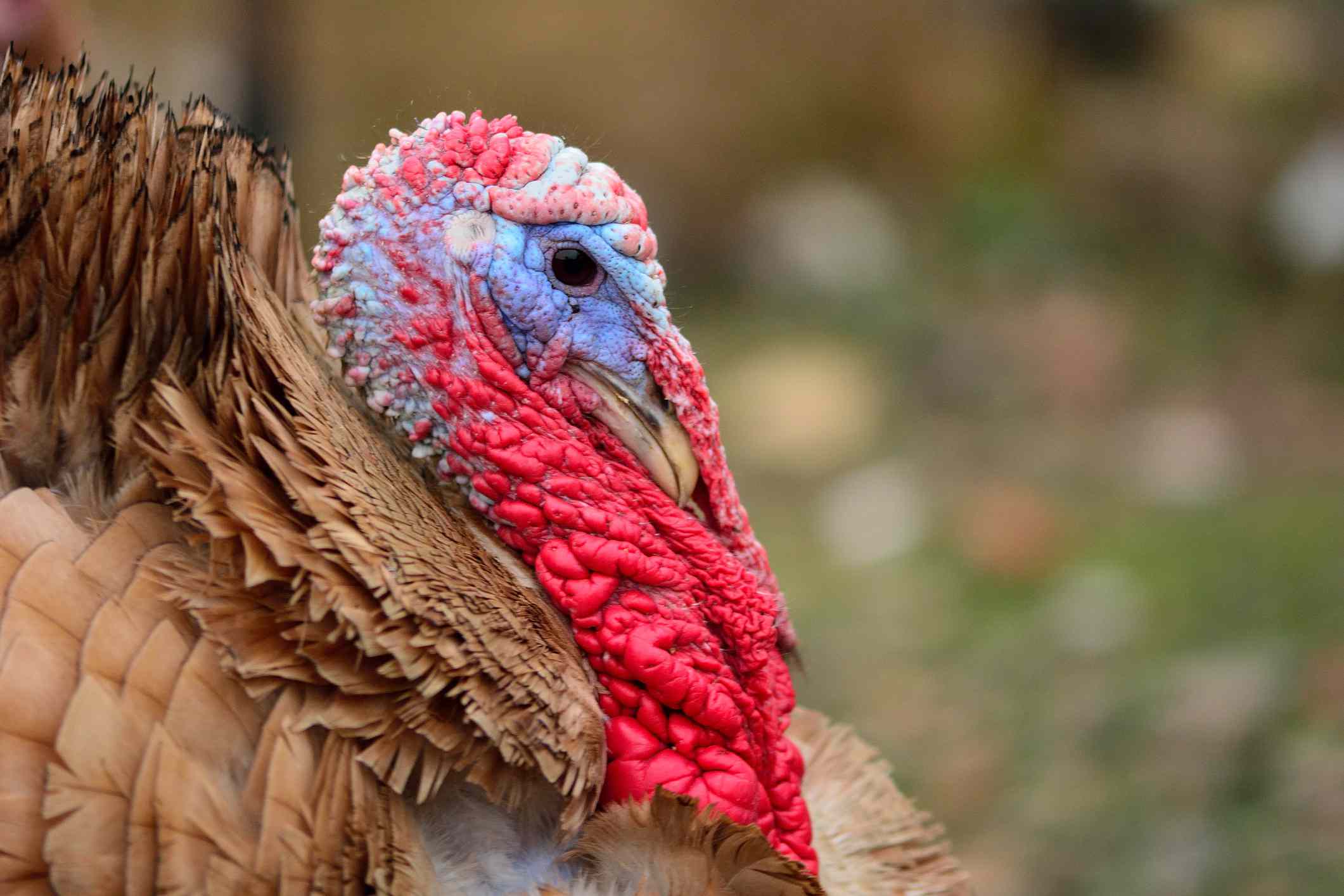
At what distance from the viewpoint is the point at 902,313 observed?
7383 mm

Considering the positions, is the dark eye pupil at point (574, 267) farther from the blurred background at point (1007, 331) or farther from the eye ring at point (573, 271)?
the blurred background at point (1007, 331)

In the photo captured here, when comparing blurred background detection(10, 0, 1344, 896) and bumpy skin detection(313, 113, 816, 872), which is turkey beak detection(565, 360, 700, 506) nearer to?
bumpy skin detection(313, 113, 816, 872)

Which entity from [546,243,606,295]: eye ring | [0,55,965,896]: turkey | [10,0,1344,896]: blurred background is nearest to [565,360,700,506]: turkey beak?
[0,55,965,896]: turkey

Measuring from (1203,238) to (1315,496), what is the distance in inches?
90.2

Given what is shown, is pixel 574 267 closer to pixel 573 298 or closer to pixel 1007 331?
pixel 573 298

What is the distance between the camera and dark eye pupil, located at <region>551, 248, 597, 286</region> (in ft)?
6.52

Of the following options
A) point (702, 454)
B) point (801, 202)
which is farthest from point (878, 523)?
point (702, 454)

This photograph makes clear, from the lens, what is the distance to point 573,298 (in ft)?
6.52

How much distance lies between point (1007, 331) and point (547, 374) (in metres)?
5.52

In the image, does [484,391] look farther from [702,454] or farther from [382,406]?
[702,454]

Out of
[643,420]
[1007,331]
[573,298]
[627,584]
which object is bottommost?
[627,584]

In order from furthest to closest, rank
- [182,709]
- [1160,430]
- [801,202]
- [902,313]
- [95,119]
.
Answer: [801,202] < [902,313] < [1160,430] < [95,119] < [182,709]

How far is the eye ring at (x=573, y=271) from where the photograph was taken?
1981mm

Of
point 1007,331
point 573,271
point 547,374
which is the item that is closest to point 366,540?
point 547,374
